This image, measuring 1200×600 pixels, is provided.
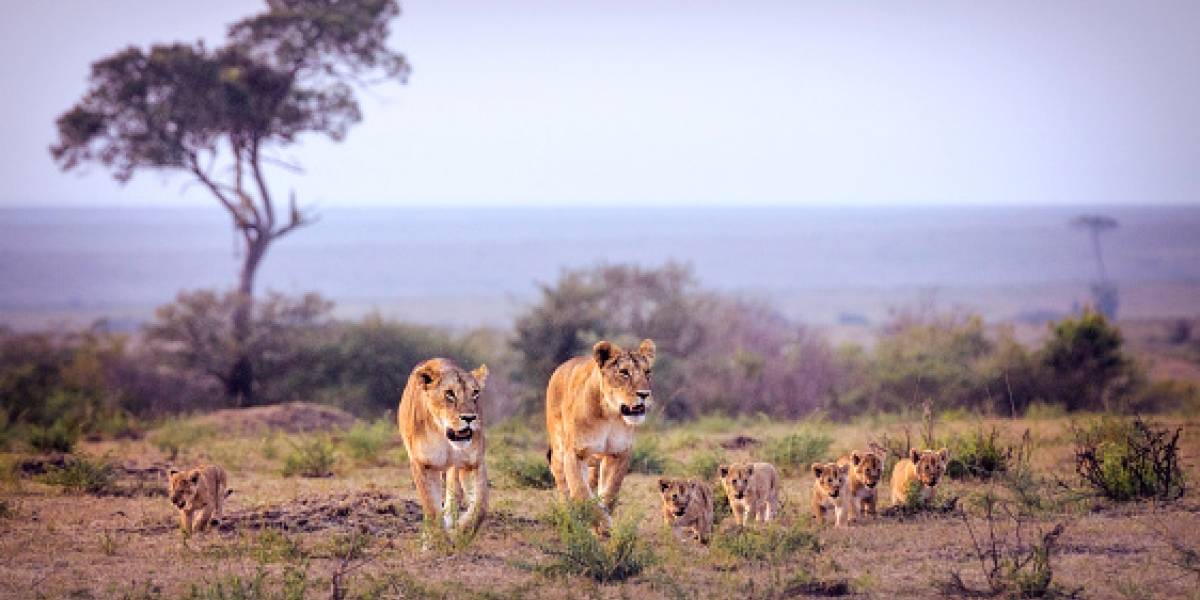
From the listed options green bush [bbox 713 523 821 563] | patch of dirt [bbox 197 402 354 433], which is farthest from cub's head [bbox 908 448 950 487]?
patch of dirt [bbox 197 402 354 433]

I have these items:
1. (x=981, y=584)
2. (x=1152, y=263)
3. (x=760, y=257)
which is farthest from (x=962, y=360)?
(x=760, y=257)

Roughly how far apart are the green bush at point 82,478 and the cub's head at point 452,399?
5.69m

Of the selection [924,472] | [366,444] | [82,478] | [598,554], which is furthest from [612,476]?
[366,444]

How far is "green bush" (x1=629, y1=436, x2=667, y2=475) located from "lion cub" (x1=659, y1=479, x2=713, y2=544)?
4133mm

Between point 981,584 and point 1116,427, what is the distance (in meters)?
5.49

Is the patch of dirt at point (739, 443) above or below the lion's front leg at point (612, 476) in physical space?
below

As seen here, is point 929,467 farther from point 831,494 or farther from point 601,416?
point 601,416

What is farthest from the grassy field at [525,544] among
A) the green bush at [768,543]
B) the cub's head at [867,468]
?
the cub's head at [867,468]

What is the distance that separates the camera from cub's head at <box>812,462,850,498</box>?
1172 centimetres

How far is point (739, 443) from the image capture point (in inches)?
715

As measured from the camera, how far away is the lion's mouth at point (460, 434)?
33.4 feet

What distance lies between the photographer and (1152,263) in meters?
136

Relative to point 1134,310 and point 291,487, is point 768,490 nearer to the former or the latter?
point 291,487

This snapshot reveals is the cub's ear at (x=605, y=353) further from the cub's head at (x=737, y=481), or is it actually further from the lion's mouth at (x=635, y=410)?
the cub's head at (x=737, y=481)
